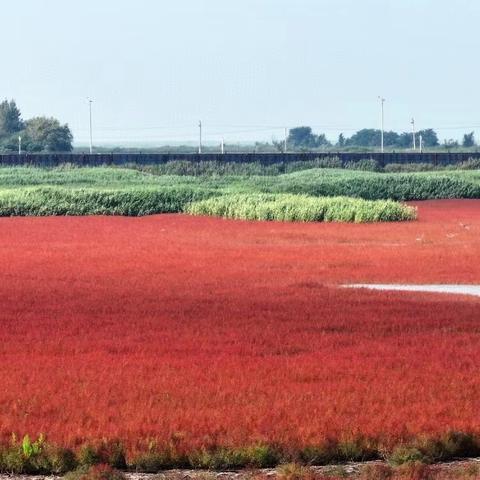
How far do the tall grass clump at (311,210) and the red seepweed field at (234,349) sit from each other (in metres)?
14.1

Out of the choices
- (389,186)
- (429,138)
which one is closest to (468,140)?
(429,138)

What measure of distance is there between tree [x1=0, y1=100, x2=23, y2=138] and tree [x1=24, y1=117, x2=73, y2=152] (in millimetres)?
7041

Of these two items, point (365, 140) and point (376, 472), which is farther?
point (365, 140)

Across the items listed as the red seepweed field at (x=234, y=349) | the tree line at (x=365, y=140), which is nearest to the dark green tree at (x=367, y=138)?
the tree line at (x=365, y=140)

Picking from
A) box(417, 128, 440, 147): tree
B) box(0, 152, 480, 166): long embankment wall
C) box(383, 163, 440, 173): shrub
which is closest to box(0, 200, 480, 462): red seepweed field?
box(383, 163, 440, 173): shrub

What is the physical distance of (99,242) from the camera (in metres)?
36.8

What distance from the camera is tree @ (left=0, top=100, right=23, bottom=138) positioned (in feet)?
470

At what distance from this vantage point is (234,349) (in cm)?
1512

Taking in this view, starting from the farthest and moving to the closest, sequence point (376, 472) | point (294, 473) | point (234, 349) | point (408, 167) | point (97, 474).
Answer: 1. point (408, 167)
2. point (234, 349)
3. point (376, 472)
4. point (294, 473)
5. point (97, 474)

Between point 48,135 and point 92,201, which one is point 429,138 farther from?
point 92,201

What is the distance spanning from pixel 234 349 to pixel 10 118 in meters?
133

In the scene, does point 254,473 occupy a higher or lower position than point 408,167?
higher

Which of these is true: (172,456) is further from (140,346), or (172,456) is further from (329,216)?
(329,216)

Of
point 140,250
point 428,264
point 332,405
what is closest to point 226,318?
point 332,405
